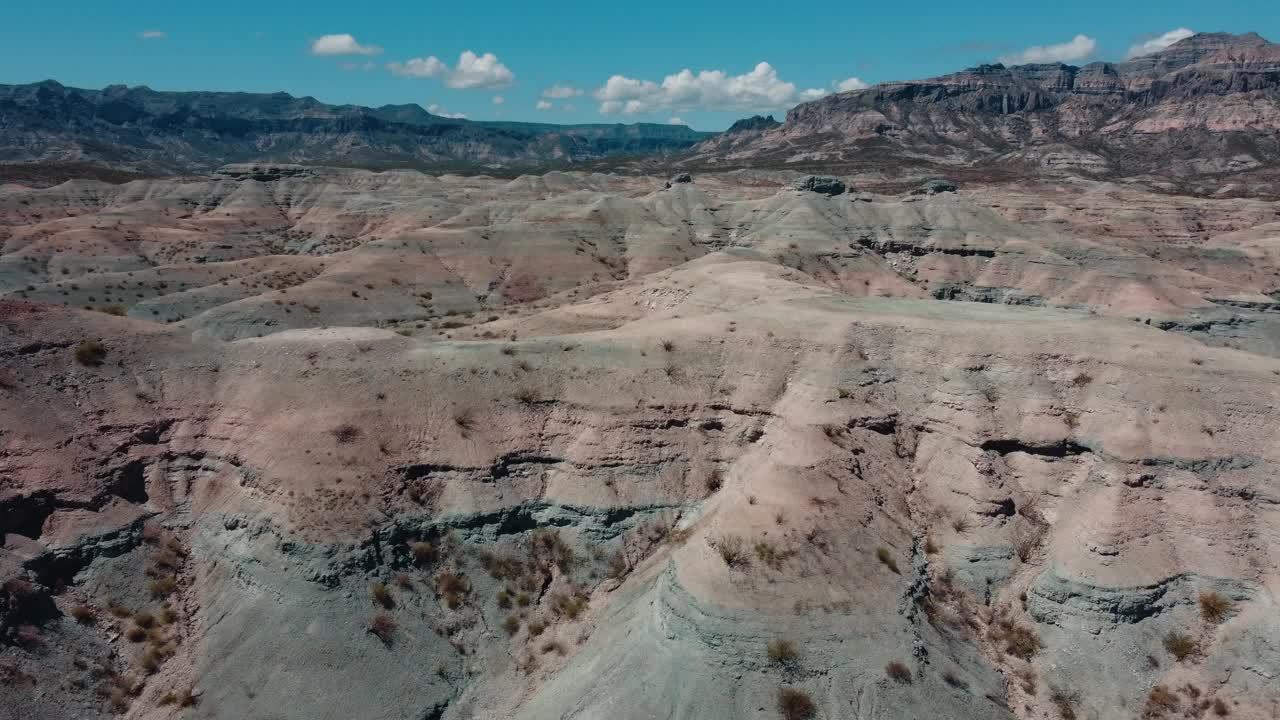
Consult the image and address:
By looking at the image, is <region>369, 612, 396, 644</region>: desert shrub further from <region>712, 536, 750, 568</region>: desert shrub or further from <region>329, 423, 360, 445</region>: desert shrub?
<region>712, 536, 750, 568</region>: desert shrub

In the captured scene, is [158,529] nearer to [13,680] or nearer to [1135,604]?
[13,680]

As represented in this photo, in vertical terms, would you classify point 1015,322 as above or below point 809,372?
above

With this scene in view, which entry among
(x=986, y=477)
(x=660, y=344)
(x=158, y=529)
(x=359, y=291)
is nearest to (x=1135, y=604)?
(x=986, y=477)

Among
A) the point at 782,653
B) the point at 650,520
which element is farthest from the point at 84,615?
the point at 782,653

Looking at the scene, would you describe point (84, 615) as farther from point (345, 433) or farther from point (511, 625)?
point (511, 625)

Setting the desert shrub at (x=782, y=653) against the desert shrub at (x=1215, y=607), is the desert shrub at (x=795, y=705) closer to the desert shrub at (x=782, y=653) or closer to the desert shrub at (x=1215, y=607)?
the desert shrub at (x=782, y=653)

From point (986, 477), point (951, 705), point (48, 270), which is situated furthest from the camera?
point (48, 270)
